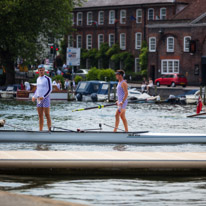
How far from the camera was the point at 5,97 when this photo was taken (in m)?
62.4

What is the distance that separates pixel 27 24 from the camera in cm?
6406

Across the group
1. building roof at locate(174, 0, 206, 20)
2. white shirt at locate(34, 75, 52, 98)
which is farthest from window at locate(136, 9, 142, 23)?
white shirt at locate(34, 75, 52, 98)

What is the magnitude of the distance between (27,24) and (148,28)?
2412 centimetres

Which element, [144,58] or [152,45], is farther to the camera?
[144,58]

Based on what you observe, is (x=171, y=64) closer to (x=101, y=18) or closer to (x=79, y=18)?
(x=101, y=18)

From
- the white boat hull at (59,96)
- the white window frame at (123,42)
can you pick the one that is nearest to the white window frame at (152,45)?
the white window frame at (123,42)

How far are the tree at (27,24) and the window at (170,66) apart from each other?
19.6m

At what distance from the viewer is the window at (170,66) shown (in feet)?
274

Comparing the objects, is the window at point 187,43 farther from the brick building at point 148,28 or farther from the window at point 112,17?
the window at point 112,17

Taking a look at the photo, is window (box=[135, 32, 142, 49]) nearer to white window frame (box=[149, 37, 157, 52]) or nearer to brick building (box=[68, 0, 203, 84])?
brick building (box=[68, 0, 203, 84])

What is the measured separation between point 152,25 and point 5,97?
2740 cm

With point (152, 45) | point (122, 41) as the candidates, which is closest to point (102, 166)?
point (152, 45)

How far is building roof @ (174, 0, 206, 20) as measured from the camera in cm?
8375

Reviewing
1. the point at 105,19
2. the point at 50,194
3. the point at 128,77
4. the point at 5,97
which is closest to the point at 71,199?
the point at 50,194
